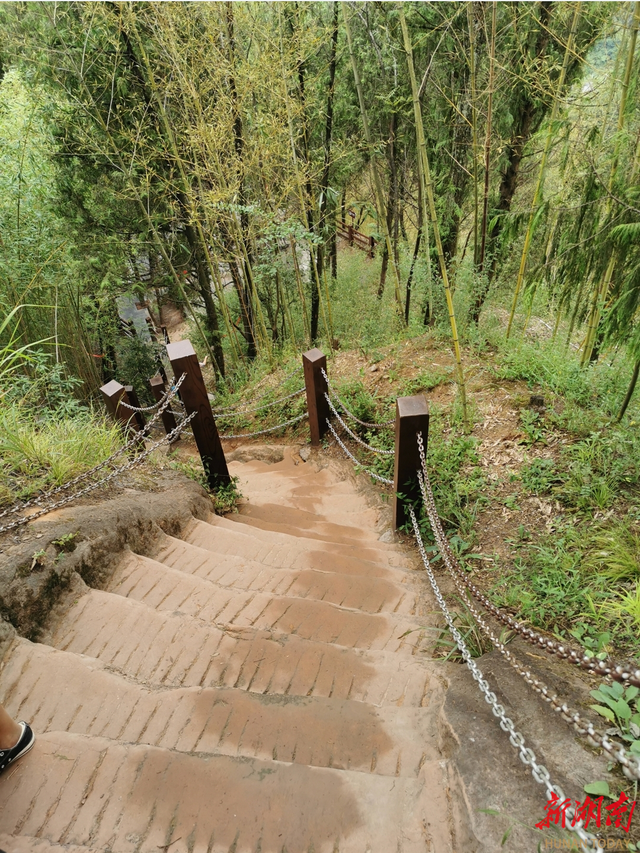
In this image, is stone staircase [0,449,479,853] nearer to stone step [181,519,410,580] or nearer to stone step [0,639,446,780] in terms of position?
stone step [0,639,446,780]

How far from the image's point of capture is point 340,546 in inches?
120

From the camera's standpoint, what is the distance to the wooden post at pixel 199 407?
11.0 feet

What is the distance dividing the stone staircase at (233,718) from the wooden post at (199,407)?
122 cm

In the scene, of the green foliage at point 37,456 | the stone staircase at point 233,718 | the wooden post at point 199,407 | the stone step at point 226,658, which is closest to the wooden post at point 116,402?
the wooden post at point 199,407

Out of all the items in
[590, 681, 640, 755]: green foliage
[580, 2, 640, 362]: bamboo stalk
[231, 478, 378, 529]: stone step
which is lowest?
[231, 478, 378, 529]: stone step

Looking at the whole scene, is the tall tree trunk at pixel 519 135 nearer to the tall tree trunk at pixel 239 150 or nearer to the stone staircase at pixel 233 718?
the tall tree trunk at pixel 239 150

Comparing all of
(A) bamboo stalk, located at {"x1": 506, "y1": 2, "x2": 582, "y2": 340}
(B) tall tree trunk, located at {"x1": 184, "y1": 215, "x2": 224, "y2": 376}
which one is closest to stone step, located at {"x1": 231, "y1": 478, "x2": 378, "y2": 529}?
(A) bamboo stalk, located at {"x1": 506, "y1": 2, "x2": 582, "y2": 340}

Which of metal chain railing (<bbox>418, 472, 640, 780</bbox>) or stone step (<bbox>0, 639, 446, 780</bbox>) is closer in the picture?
metal chain railing (<bbox>418, 472, 640, 780</bbox>)

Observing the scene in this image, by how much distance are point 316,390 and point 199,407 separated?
138 centimetres

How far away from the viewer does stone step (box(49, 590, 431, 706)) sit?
182 centimetres

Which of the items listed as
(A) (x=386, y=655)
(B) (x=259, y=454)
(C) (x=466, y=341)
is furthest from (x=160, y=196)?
(A) (x=386, y=655)

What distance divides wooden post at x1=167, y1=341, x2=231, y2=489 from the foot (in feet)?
7.35

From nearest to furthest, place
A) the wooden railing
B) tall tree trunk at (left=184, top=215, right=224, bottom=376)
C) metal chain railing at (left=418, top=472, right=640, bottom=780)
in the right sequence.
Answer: metal chain railing at (left=418, top=472, right=640, bottom=780)
tall tree trunk at (left=184, top=215, right=224, bottom=376)
the wooden railing

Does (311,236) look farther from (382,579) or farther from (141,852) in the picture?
(141,852)
